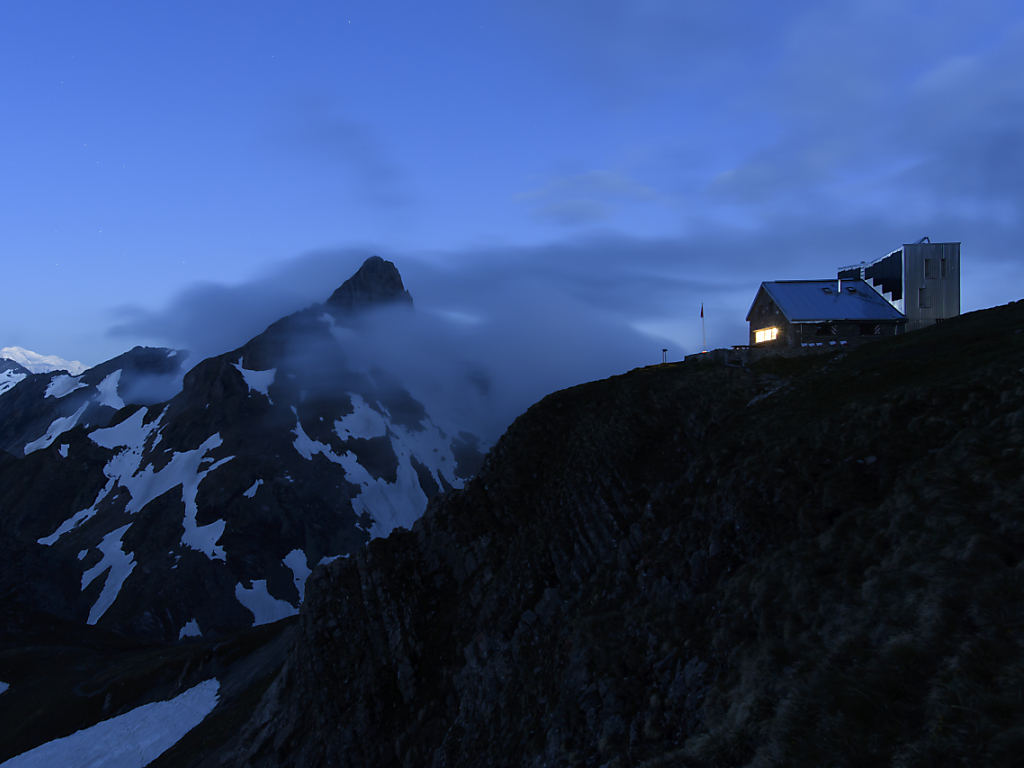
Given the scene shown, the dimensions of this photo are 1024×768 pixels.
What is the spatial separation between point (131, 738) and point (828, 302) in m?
92.6

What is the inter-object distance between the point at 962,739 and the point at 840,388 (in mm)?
23371

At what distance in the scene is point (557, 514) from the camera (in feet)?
116

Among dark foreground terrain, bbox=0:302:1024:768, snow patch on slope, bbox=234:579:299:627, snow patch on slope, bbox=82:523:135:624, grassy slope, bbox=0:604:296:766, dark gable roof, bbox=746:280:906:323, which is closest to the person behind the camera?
dark foreground terrain, bbox=0:302:1024:768

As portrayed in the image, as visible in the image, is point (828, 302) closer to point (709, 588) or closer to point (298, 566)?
point (709, 588)

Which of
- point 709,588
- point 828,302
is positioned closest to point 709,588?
point 709,588

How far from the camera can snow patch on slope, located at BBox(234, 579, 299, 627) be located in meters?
160

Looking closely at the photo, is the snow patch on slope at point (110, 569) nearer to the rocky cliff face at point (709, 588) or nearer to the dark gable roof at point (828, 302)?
the rocky cliff face at point (709, 588)

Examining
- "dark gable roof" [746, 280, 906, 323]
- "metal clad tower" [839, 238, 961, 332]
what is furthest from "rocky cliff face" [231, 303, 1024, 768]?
"metal clad tower" [839, 238, 961, 332]

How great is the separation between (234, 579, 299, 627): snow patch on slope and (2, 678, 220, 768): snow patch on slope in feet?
291

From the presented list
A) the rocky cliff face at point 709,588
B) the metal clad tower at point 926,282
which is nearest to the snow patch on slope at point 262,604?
the rocky cliff face at point 709,588

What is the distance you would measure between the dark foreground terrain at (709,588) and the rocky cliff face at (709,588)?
0.10 meters

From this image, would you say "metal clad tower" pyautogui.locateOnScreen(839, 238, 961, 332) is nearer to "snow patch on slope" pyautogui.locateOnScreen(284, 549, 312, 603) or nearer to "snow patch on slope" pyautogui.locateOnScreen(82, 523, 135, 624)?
"snow patch on slope" pyautogui.locateOnScreen(284, 549, 312, 603)

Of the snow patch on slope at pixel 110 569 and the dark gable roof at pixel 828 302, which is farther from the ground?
the dark gable roof at pixel 828 302

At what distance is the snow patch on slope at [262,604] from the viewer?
15968cm
